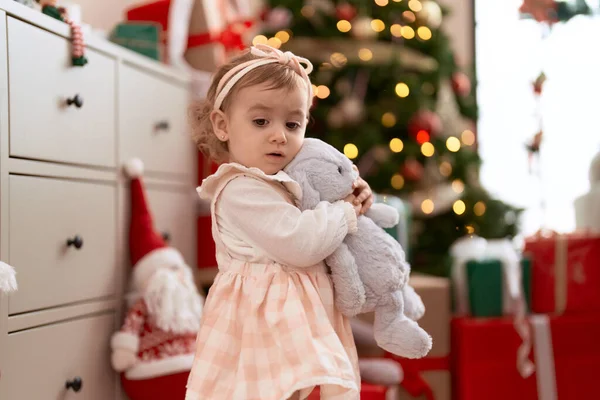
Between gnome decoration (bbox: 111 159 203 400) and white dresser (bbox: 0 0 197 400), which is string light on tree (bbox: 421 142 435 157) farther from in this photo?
gnome decoration (bbox: 111 159 203 400)

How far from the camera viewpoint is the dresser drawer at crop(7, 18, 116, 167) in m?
1.46

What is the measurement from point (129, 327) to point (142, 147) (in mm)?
559

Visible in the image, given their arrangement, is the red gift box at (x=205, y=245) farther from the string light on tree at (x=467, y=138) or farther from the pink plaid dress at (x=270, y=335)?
the string light on tree at (x=467, y=138)

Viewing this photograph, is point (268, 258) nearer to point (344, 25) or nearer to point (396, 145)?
point (396, 145)

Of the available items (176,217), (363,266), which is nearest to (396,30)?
(176,217)

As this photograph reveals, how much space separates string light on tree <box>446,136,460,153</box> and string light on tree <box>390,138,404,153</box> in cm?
21

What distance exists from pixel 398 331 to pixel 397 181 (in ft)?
5.59

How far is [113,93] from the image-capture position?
187cm

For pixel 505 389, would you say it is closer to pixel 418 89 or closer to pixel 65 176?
pixel 418 89

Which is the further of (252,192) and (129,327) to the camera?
(129,327)

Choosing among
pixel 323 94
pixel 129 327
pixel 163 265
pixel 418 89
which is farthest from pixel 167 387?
pixel 418 89

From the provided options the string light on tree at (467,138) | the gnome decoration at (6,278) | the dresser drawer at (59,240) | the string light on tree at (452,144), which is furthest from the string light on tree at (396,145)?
the gnome decoration at (6,278)

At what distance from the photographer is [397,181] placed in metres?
2.87

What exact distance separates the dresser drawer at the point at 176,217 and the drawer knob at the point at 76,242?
0.43 meters
